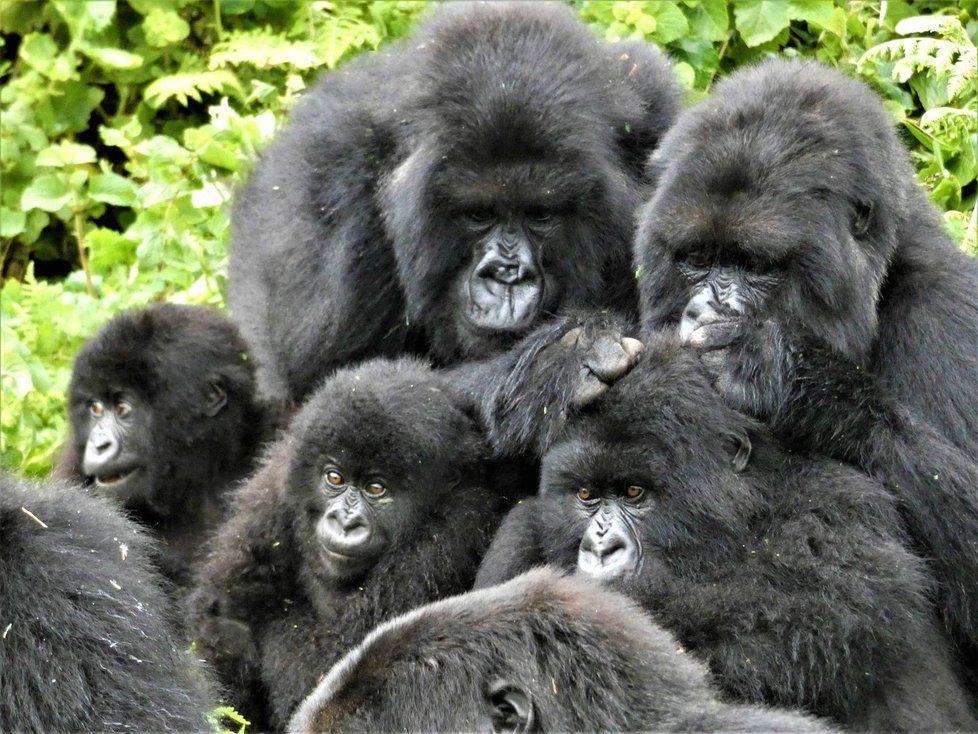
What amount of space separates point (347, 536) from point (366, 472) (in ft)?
0.77

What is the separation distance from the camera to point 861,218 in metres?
5.45

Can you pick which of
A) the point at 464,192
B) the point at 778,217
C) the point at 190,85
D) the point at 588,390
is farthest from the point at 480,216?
the point at 190,85

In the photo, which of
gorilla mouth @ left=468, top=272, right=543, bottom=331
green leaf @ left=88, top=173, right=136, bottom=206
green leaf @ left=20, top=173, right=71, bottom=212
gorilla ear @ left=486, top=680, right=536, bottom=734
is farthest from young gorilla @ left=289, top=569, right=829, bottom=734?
green leaf @ left=20, top=173, right=71, bottom=212

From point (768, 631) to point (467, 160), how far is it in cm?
224

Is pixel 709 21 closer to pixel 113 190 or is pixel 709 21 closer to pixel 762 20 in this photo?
pixel 762 20

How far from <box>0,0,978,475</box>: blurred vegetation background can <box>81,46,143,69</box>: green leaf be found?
17 mm

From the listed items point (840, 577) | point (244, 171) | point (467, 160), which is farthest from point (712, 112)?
point (244, 171)

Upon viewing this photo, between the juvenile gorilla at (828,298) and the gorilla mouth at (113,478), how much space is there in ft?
8.61

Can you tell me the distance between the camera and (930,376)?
17.3 ft

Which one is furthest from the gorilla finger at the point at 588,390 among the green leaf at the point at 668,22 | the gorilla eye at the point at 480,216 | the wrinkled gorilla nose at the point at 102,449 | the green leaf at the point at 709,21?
the green leaf at the point at 709,21

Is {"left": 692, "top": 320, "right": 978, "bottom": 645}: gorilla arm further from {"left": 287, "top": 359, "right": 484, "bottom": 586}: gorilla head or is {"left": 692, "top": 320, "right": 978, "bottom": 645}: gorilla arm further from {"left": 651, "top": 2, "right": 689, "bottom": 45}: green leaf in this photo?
{"left": 651, "top": 2, "right": 689, "bottom": 45}: green leaf

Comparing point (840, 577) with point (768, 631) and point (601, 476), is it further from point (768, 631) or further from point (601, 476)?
point (601, 476)

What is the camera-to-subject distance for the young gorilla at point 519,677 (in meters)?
3.63

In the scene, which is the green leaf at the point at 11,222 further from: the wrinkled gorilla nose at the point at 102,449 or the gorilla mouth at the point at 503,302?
the gorilla mouth at the point at 503,302
